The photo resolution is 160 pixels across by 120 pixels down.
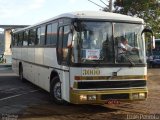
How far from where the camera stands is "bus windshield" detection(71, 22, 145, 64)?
37.5 ft

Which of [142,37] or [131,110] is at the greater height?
[142,37]

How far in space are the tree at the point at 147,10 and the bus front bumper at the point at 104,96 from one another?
19.4 m

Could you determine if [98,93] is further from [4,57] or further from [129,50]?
[4,57]

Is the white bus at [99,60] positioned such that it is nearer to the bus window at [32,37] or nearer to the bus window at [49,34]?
the bus window at [49,34]

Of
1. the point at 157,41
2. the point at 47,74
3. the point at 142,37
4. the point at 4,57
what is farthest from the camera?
the point at 4,57

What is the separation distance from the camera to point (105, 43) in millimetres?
11680

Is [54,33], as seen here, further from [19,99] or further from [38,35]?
[38,35]

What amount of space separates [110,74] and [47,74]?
11.9 ft

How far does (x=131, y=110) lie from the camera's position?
1226 centimetres

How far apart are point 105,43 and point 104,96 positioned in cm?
152

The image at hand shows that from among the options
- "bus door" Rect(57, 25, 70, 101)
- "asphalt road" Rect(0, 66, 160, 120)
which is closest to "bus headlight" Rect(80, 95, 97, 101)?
"asphalt road" Rect(0, 66, 160, 120)

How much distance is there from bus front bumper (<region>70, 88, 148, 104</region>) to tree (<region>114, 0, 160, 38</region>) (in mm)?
19390

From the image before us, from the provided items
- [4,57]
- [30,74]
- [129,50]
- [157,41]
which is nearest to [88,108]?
[129,50]

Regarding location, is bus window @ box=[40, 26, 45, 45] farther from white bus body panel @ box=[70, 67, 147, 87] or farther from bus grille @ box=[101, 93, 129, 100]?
bus grille @ box=[101, 93, 129, 100]
